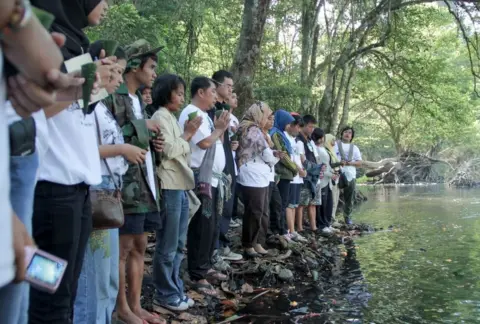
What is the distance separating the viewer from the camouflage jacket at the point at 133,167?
300cm

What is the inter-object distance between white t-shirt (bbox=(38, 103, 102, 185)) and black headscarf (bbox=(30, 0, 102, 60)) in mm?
247

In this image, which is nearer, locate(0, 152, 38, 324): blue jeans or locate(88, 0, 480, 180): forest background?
locate(0, 152, 38, 324): blue jeans

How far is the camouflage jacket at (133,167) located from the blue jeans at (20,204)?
1.38 meters

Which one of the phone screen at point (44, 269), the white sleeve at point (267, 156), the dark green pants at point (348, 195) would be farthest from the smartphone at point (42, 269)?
the dark green pants at point (348, 195)

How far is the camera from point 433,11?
49.9 ft

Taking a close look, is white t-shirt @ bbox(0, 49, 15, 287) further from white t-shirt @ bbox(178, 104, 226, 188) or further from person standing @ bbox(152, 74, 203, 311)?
white t-shirt @ bbox(178, 104, 226, 188)

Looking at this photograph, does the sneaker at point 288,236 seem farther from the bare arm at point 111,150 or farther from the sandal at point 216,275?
the bare arm at point 111,150

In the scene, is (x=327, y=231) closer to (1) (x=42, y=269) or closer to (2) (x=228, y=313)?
(2) (x=228, y=313)

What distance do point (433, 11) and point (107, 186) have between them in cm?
1521

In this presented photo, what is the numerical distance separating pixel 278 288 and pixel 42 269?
Result: 3948 mm

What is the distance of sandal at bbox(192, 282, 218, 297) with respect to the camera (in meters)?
4.31

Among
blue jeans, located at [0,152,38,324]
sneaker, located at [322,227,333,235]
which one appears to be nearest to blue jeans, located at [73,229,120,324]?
blue jeans, located at [0,152,38,324]

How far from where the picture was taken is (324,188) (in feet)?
29.2

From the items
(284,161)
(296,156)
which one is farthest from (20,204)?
(296,156)
